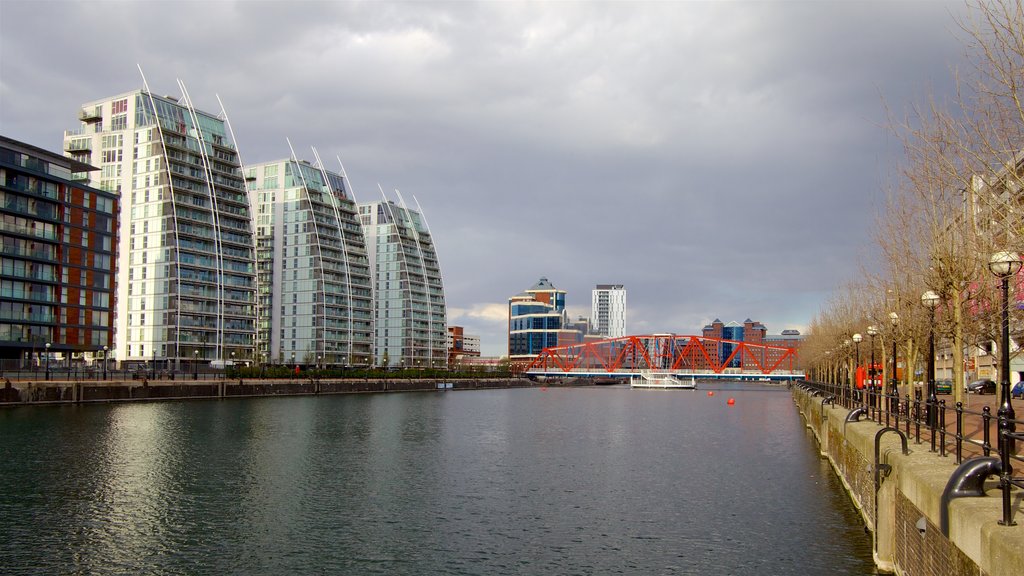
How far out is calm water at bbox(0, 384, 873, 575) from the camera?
23953mm

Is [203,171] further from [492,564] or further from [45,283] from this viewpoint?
[492,564]

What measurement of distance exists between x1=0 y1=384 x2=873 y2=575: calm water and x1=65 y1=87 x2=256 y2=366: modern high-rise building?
241 ft

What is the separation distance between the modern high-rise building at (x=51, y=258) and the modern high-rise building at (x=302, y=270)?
63153 mm

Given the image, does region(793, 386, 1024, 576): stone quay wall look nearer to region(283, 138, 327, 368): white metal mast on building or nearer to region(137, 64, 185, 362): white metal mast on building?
region(137, 64, 185, 362): white metal mast on building

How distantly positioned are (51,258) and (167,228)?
3130cm

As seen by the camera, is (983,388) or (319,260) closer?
(983,388)

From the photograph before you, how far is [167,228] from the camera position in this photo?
429ft

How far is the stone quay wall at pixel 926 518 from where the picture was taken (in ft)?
37.7

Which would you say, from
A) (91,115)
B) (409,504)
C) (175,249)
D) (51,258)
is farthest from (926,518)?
(91,115)

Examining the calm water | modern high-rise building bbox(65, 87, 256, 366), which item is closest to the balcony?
modern high-rise building bbox(65, 87, 256, 366)

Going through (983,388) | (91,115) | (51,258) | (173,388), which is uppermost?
(91,115)

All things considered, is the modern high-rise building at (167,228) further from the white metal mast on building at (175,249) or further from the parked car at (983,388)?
the parked car at (983,388)

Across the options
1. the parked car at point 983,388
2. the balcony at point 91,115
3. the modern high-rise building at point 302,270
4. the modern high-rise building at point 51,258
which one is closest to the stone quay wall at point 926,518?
the parked car at point 983,388

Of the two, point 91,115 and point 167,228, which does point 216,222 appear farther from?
point 91,115
